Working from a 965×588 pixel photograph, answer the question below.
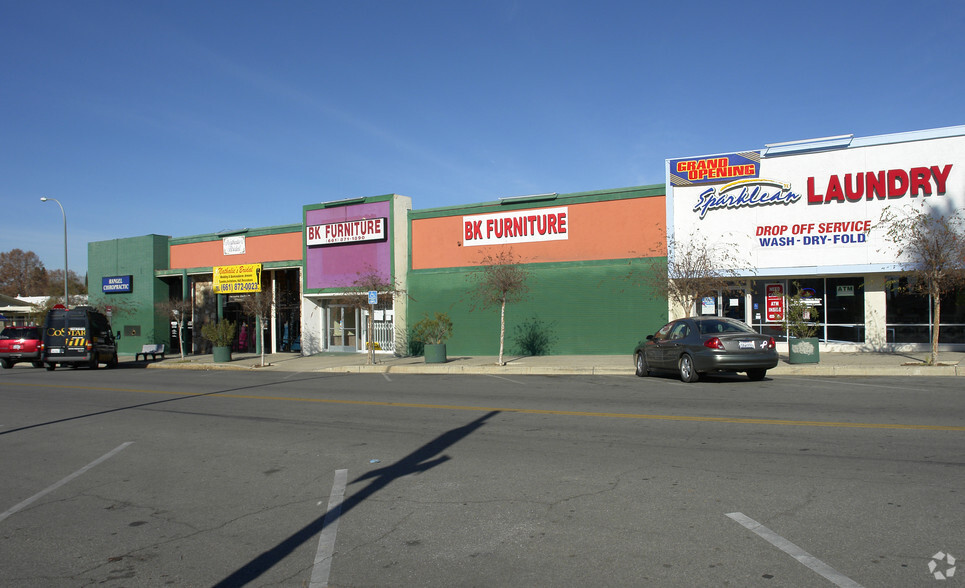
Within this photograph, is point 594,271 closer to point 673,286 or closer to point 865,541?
point 673,286

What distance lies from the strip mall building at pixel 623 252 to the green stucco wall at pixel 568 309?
5 cm

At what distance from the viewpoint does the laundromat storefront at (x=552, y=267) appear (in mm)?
24125

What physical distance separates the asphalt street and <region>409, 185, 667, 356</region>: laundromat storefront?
40.0 feet

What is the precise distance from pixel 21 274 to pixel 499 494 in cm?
9750

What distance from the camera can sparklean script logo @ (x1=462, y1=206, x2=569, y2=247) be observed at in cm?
2555

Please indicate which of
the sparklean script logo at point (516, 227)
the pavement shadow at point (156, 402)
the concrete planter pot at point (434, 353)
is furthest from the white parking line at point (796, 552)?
the sparklean script logo at point (516, 227)

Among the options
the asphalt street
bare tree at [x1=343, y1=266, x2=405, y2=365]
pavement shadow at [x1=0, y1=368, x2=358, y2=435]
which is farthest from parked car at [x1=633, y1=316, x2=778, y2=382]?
bare tree at [x1=343, y1=266, x2=405, y2=365]

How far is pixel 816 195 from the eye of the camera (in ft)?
71.2

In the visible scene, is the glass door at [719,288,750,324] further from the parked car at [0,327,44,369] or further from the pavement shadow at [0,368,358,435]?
the parked car at [0,327,44,369]

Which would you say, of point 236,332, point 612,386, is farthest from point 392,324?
point 612,386

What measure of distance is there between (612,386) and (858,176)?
39.9ft

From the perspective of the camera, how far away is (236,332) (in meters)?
35.6

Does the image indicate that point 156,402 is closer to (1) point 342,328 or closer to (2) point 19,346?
(1) point 342,328

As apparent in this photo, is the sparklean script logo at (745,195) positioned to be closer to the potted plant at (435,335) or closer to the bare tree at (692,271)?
the bare tree at (692,271)
